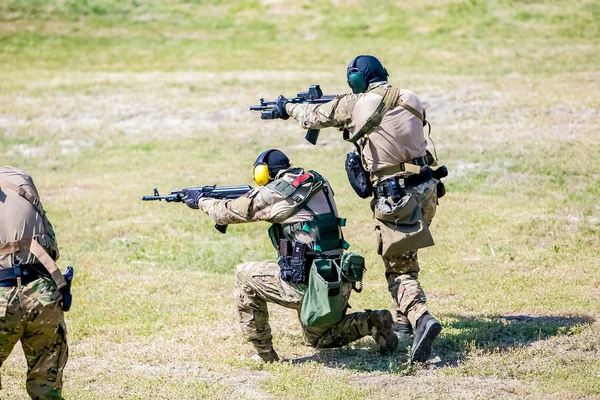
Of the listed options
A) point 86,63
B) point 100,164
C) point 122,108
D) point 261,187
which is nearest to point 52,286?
point 261,187

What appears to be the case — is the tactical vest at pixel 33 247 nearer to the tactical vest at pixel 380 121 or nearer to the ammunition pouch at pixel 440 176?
the tactical vest at pixel 380 121

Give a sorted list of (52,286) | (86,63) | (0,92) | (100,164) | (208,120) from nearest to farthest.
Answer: (52,286) → (100,164) → (208,120) → (0,92) → (86,63)

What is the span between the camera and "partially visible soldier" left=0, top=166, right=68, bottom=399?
20.8 feet

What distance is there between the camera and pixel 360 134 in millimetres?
8391

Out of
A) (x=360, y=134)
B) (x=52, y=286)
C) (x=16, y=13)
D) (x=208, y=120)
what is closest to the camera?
(x=52, y=286)

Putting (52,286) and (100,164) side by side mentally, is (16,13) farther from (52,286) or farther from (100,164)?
(52,286)

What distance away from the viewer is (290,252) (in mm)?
7980

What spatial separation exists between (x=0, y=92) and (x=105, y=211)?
11375 millimetres

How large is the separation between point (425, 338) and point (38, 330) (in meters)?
3.23

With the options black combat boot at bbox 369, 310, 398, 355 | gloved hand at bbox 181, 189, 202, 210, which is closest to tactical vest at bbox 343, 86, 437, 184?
black combat boot at bbox 369, 310, 398, 355

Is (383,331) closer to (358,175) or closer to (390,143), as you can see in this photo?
(358,175)

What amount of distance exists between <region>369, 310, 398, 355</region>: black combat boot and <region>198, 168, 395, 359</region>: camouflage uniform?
0.11ft

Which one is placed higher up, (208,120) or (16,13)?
(16,13)

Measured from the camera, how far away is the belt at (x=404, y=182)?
27.6 ft
